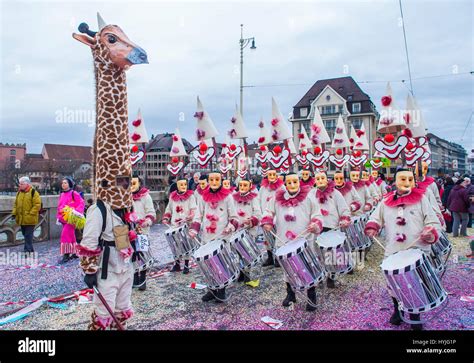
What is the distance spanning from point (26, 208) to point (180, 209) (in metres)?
3.38

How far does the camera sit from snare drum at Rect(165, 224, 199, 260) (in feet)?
20.0

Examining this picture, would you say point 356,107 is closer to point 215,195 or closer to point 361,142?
point 361,142

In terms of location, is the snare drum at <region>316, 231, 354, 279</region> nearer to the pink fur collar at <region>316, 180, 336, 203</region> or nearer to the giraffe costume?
the pink fur collar at <region>316, 180, 336, 203</region>

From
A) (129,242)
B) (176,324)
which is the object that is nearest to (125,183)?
(129,242)

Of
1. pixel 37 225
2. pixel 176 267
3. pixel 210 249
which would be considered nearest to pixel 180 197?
pixel 176 267

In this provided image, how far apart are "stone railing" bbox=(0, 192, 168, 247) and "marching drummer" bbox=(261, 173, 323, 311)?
6.81 m

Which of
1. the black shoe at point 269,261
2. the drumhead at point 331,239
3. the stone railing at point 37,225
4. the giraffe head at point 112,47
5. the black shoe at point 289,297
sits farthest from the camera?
the stone railing at point 37,225

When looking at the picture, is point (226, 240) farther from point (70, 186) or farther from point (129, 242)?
point (70, 186)

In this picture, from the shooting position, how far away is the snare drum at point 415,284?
3496 millimetres

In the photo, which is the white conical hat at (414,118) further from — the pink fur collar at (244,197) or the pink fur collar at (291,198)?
the pink fur collar at (244,197)

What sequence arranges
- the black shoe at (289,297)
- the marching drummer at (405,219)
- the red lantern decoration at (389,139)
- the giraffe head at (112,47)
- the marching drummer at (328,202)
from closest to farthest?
the giraffe head at (112,47), the marching drummer at (405,219), the black shoe at (289,297), the red lantern decoration at (389,139), the marching drummer at (328,202)

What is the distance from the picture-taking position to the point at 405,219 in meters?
4.11

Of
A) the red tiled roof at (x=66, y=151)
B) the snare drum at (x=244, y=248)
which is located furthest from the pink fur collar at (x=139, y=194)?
the red tiled roof at (x=66, y=151)

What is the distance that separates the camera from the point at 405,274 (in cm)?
349
